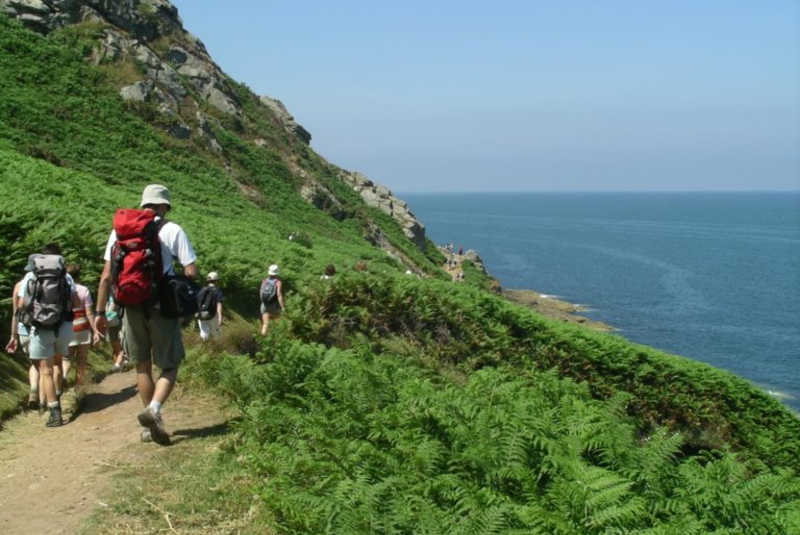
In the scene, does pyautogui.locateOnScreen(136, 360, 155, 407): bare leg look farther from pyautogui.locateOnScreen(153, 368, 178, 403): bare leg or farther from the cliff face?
the cliff face

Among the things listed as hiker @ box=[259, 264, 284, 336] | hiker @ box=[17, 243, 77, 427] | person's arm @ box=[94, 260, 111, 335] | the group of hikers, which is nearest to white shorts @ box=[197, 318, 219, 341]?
hiker @ box=[259, 264, 284, 336]

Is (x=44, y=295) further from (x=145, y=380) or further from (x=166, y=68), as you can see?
(x=166, y=68)

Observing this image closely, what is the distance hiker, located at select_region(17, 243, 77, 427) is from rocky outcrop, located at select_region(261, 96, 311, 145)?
52.0 meters

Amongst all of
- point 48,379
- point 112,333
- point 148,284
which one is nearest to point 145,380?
point 148,284

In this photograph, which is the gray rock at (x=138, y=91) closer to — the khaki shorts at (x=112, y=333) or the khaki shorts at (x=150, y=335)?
the khaki shorts at (x=112, y=333)

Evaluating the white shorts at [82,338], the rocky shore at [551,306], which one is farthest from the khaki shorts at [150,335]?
the rocky shore at [551,306]

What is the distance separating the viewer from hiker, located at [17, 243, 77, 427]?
852 centimetres

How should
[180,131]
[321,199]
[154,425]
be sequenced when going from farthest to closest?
1. [321,199]
2. [180,131]
3. [154,425]

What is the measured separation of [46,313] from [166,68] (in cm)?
3647

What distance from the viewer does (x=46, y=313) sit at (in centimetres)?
857

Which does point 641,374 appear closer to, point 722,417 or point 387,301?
point 722,417

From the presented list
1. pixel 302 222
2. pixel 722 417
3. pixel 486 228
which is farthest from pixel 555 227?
pixel 722 417

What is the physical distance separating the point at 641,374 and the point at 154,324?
14.0m

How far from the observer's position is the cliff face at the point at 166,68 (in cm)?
3841
